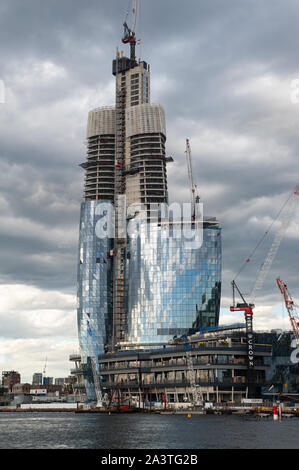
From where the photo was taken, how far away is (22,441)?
428 ft
